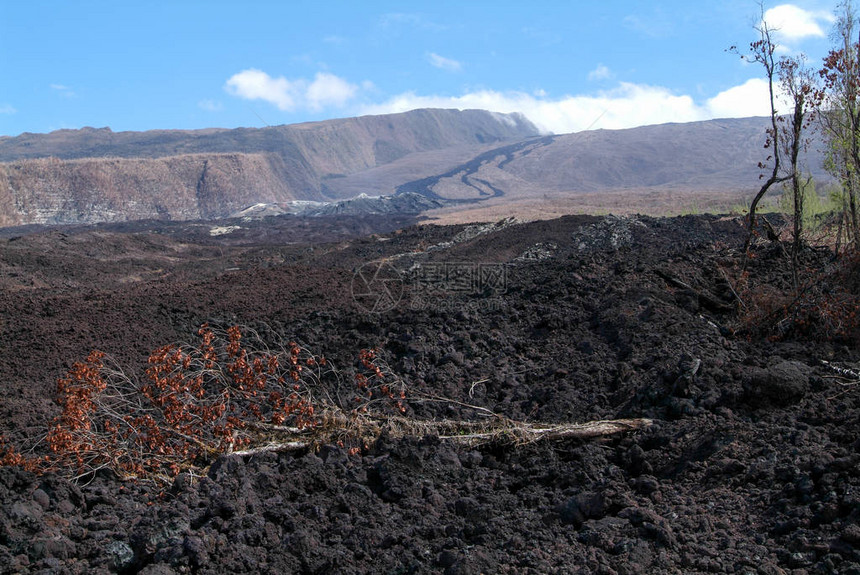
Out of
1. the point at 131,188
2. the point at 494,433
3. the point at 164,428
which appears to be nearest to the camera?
the point at 494,433

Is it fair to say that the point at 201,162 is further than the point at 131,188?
Yes

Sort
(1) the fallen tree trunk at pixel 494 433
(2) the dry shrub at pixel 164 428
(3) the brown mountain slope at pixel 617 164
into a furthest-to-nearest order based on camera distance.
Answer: (3) the brown mountain slope at pixel 617 164
(1) the fallen tree trunk at pixel 494 433
(2) the dry shrub at pixel 164 428

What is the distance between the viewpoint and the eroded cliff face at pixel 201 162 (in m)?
58.9

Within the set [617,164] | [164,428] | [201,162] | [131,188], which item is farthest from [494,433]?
[617,164]

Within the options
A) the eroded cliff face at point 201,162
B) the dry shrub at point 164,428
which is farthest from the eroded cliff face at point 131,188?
the dry shrub at point 164,428

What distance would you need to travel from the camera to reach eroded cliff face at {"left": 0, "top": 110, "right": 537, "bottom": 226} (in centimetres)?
5891

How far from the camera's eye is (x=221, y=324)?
9.80 m

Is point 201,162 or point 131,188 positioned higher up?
point 201,162

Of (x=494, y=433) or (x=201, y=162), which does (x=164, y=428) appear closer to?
(x=494, y=433)

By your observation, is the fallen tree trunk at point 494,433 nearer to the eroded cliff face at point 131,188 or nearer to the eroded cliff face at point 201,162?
the eroded cliff face at point 131,188

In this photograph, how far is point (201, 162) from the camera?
243 ft

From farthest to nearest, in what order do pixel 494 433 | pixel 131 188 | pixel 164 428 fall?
pixel 131 188 < pixel 164 428 < pixel 494 433

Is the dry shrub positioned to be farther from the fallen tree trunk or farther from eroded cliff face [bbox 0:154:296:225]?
eroded cliff face [bbox 0:154:296:225]

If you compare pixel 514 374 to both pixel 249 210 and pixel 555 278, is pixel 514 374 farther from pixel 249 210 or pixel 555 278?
pixel 249 210
